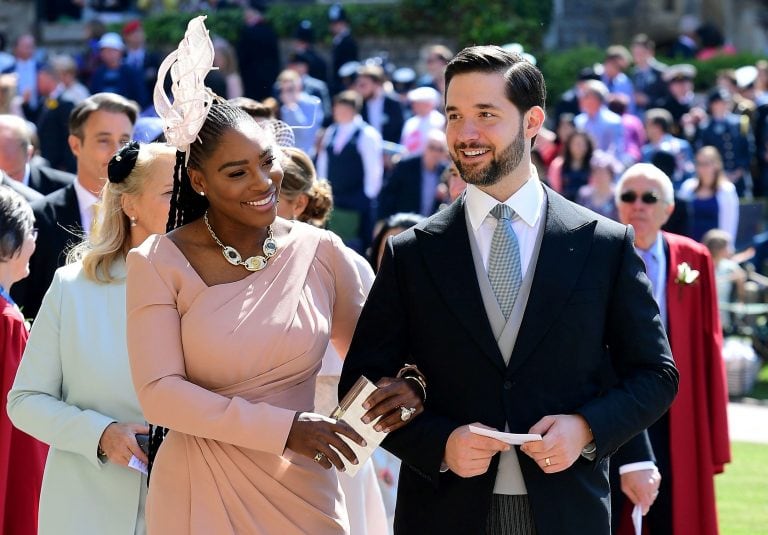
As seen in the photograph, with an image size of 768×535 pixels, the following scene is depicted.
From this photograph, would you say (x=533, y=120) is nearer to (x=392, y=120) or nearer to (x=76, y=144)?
(x=76, y=144)

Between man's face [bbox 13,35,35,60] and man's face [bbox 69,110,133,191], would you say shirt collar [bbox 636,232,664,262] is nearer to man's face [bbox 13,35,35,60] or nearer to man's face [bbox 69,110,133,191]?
man's face [bbox 69,110,133,191]

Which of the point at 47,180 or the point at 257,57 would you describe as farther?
the point at 257,57

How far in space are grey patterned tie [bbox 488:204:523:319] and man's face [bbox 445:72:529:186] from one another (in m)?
0.11

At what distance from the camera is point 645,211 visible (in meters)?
6.88

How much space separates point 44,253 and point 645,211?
3045mm

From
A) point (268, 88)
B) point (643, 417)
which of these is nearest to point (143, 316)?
point (643, 417)

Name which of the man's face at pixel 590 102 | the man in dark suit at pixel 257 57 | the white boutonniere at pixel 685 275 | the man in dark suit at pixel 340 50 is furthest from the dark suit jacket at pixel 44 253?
the man in dark suit at pixel 340 50

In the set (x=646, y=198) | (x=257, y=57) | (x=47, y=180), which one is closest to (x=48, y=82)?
(x=257, y=57)

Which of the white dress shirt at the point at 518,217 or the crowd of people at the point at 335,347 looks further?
the white dress shirt at the point at 518,217

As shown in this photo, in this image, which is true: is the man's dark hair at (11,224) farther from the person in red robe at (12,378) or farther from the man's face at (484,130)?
the man's face at (484,130)

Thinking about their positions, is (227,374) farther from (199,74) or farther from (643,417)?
(643,417)

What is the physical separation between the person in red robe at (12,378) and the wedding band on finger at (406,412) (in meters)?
2.22

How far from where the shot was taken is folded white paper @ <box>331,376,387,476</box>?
3.62 m

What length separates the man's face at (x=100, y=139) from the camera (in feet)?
23.3
